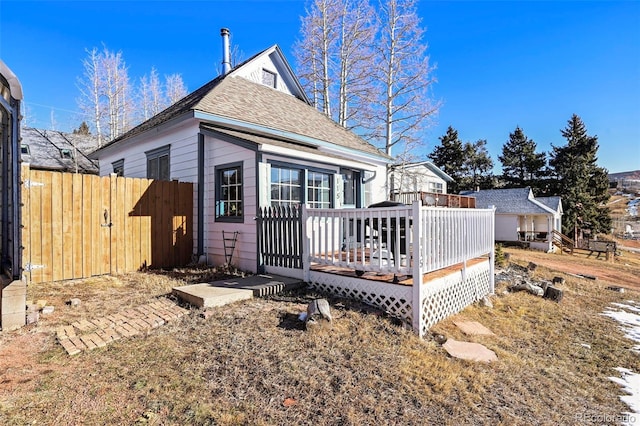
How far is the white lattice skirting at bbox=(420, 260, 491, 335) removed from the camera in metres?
4.62

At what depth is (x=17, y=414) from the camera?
222cm

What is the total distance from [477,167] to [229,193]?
3842 centimetres

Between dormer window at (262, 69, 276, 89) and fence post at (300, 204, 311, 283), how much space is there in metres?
8.15

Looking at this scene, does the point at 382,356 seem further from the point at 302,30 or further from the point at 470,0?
the point at 302,30

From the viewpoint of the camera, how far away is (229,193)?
23.6ft

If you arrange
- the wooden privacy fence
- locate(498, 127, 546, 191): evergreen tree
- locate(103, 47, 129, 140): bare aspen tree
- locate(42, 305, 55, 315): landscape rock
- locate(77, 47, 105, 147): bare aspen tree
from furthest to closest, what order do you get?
Result: locate(498, 127, 546, 191): evergreen tree < locate(103, 47, 129, 140): bare aspen tree < locate(77, 47, 105, 147): bare aspen tree < the wooden privacy fence < locate(42, 305, 55, 315): landscape rock

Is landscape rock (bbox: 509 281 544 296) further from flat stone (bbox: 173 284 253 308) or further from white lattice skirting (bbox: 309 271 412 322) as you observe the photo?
flat stone (bbox: 173 284 253 308)

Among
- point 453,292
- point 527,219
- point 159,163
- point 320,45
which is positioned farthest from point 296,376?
point 527,219

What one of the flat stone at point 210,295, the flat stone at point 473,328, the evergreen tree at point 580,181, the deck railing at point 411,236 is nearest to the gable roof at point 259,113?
the deck railing at point 411,236

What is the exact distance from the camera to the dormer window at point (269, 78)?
11861 mm

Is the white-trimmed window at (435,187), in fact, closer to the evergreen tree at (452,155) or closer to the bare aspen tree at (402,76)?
the evergreen tree at (452,155)

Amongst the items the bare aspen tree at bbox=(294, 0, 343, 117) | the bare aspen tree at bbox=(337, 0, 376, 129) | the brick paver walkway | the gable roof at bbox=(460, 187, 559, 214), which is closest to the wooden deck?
the brick paver walkway

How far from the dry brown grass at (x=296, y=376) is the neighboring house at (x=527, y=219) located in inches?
972

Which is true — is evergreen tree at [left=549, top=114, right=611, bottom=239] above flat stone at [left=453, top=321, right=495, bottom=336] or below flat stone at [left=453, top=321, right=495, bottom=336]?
above
